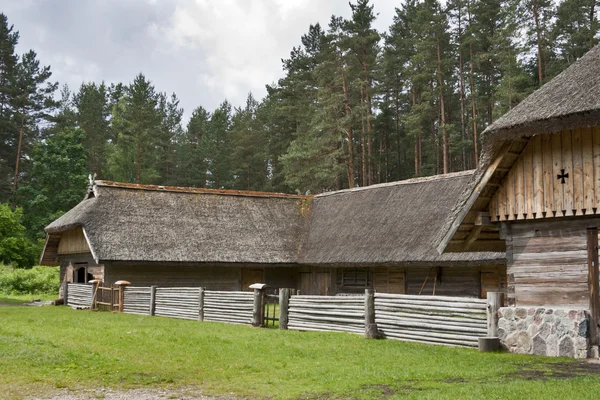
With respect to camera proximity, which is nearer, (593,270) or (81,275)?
(593,270)

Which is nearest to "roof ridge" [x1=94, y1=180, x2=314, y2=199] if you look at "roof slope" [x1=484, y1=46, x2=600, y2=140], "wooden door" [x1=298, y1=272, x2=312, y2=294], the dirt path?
"wooden door" [x1=298, y1=272, x2=312, y2=294]

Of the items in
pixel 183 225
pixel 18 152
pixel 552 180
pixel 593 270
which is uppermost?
pixel 18 152

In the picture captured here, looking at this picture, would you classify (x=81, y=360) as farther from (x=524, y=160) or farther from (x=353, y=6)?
(x=353, y=6)

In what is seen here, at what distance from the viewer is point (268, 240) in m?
32.6

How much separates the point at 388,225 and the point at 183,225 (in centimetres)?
958

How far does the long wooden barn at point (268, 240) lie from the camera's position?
26.5 metres

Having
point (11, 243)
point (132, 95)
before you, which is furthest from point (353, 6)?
point (11, 243)

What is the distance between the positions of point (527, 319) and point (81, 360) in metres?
8.92

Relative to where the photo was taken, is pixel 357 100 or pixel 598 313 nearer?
pixel 598 313

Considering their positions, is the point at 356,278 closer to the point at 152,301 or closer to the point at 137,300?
the point at 152,301

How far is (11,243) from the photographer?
46906mm

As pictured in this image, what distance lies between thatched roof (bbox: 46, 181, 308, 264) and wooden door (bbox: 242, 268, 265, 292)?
5.26 ft

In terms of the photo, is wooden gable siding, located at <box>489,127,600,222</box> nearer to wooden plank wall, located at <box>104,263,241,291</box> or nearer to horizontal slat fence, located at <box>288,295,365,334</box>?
horizontal slat fence, located at <box>288,295,365,334</box>

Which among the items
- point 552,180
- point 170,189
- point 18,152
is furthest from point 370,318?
point 18,152
